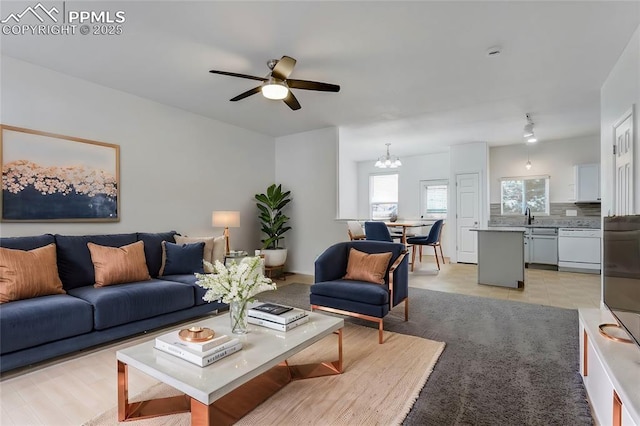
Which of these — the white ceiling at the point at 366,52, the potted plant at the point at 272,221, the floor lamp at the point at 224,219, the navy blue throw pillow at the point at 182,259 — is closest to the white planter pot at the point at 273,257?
the potted plant at the point at 272,221

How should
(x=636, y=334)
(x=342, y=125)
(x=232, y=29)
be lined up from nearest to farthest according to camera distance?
1. (x=636, y=334)
2. (x=232, y=29)
3. (x=342, y=125)

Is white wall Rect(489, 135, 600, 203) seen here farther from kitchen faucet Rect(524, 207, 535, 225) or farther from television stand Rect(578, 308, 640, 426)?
television stand Rect(578, 308, 640, 426)

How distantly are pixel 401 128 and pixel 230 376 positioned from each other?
5353 millimetres

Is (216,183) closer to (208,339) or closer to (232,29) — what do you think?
(232,29)

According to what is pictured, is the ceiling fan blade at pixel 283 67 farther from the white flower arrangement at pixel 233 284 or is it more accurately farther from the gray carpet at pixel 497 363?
the gray carpet at pixel 497 363

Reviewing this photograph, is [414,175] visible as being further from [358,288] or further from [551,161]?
[358,288]

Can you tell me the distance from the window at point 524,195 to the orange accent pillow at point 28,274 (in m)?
8.01

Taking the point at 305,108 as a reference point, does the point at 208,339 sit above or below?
below

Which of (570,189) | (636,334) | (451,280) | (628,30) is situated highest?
(628,30)

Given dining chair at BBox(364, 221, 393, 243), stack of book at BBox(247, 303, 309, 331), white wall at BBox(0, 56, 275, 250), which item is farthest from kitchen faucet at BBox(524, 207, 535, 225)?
stack of book at BBox(247, 303, 309, 331)

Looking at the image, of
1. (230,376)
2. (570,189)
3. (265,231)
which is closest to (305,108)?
(265,231)

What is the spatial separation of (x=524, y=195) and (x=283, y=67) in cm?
661

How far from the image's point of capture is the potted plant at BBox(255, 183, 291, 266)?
5602 mm

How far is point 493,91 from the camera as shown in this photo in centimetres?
404
